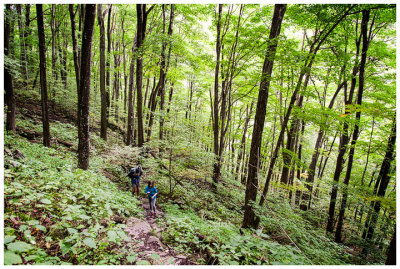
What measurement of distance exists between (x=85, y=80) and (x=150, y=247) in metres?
5.91

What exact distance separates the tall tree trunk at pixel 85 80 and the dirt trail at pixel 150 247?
3470mm

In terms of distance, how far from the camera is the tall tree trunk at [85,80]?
5961 millimetres

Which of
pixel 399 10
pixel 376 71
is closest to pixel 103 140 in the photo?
pixel 399 10

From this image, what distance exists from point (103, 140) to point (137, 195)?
6063 mm

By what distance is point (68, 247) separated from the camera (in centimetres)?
250

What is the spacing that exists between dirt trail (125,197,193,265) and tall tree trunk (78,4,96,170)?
137 inches

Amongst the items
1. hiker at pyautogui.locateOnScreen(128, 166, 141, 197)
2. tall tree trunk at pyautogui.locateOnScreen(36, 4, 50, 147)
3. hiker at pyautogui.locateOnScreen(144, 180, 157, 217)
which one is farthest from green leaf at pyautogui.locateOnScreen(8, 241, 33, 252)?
tall tree trunk at pyautogui.locateOnScreen(36, 4, 50, 147)

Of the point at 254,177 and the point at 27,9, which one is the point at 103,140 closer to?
the point at 254,177

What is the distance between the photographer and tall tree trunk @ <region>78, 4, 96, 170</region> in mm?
5961

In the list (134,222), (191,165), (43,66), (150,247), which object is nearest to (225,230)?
(150,247)

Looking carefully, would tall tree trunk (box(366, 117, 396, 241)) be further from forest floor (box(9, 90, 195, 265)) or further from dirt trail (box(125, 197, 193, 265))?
forest floor (box(9, 90, 195, 265))

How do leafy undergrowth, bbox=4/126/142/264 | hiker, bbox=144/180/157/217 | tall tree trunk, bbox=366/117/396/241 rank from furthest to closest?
tall tree trunk, bbox=366/117/396/241 < hiker, bbox=144/180/157/217 < leafy undergrowth, bbox=4/126/142/264

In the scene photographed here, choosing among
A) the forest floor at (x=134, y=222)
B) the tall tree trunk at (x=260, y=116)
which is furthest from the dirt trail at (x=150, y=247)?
the tall tree trunk at (x=260, y=116)

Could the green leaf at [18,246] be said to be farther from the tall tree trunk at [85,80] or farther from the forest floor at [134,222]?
the tall tree trunk at [85,80]
